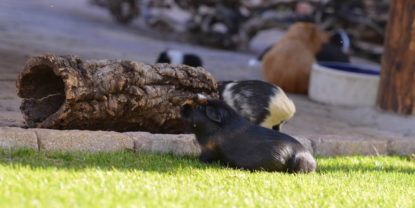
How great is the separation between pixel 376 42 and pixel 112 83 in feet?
34.2

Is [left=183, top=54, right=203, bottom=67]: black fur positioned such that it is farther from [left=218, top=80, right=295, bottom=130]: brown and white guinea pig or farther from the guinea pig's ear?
the guinea pig's ear

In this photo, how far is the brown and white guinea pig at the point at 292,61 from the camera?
972 centimetres

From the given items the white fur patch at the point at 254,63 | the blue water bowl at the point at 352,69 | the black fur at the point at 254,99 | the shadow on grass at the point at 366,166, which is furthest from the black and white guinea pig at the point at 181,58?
the shadow on grass at the point at 366,166

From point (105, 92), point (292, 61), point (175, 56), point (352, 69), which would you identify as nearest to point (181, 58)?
point (175, 56)

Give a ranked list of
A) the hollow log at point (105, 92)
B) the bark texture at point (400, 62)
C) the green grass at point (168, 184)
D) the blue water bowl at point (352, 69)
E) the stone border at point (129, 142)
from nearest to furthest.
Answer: the green grass at point (168, 184)
the stone border at point (129, 142)
the hollow log at point (105, 92)
the bark texture at point (400, 62)
the blue water bowl at point (352, 69)

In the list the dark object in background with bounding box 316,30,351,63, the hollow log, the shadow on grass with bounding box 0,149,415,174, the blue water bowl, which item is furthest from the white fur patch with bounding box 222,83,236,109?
the dark object in background with bounding box 316,30,351,63

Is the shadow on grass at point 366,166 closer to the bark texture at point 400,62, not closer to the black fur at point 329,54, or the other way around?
the bark texture at point 400,62

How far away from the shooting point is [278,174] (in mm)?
4559

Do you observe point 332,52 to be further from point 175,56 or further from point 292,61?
point 175,56

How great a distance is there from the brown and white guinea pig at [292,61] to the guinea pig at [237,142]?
4939 mm

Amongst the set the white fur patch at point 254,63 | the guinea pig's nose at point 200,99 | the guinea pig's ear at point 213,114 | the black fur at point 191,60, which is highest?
the guinea pig's nose at point 200,99

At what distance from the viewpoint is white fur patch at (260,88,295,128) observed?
5828mm

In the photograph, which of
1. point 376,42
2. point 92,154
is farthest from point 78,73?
point 376,42

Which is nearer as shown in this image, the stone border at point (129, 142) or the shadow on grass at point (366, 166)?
the stone border at point (129, 142)
